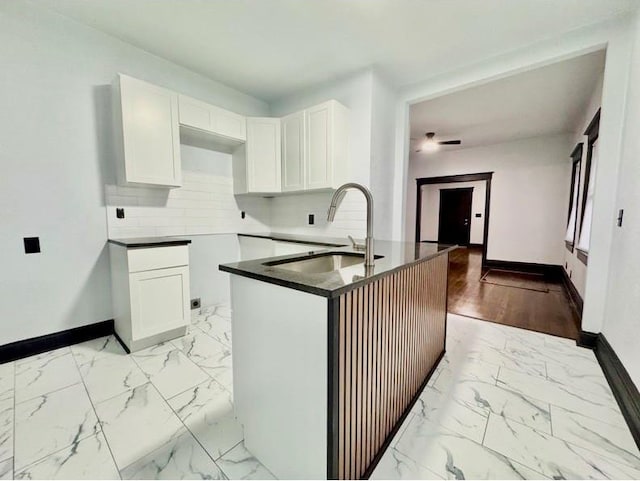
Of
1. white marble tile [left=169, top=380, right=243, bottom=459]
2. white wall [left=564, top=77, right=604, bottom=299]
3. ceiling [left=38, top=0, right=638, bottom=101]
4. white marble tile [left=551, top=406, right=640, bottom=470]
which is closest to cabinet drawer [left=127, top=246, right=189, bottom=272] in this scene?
white marble tile [left=169, top=380, right=243, bottom=459]

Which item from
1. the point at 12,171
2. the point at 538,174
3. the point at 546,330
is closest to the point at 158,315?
the point at 12,171

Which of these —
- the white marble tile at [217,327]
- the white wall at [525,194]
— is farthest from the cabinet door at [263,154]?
the white wall at [525,194]

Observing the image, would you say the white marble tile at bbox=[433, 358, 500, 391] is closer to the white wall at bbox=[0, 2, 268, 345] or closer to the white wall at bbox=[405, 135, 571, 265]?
the white wall at bbox=[0, 2, 268, 345]

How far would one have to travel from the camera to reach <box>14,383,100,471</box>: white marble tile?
49.1 inches

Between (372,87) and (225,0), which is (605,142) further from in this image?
(225,0)

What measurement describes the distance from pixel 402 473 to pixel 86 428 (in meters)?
1.57

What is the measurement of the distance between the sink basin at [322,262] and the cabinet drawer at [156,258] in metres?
1.35

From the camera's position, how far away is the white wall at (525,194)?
16.0 ft

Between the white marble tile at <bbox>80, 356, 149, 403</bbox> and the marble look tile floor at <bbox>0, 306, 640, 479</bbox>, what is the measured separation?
1 centimetres

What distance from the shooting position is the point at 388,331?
48.6 inches

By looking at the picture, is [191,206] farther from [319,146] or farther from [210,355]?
[210,355]

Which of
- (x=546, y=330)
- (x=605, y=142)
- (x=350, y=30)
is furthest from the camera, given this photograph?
(x=546, y=330)

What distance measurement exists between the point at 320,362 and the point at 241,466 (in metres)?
0.71

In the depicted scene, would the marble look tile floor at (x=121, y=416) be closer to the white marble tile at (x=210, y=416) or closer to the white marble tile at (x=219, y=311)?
the white marble tile at (x=210, y=416)
